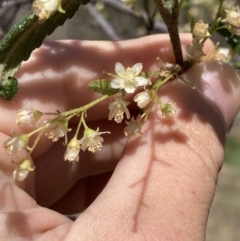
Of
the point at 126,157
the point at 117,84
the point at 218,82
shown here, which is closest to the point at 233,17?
the point at 218,82

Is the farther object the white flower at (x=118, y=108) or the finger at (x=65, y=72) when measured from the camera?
the finger at (x=65, y=72)

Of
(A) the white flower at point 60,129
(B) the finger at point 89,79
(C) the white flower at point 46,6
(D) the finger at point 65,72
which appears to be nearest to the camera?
(C) the white flower at point 46,6

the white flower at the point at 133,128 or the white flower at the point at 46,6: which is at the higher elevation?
the white flower at the point at 46,6

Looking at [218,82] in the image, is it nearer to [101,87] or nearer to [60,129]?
[101,87]

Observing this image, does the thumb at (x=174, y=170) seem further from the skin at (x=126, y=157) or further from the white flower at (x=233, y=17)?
the white flower at (x=233, y=17)

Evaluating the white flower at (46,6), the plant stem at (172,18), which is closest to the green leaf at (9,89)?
the white flower at (46,6)

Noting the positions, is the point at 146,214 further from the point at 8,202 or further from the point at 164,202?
the point at 8,202

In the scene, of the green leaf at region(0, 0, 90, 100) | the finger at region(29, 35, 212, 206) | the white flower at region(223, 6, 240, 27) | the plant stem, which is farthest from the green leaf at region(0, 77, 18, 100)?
the white flower at region(223, 6, 240, 27)
